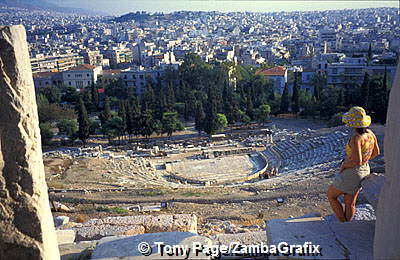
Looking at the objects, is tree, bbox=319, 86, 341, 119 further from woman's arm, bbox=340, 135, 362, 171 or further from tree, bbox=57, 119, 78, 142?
woman's arm, bbox=340, 135, 362, 171

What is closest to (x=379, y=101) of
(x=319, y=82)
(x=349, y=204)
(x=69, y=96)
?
(x=319, y=82)

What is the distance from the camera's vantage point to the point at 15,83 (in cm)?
334

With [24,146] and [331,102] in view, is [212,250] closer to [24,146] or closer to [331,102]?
[24,146]

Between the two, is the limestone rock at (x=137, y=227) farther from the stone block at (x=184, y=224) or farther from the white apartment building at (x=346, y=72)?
the white apartment building at (x=346, y=72)

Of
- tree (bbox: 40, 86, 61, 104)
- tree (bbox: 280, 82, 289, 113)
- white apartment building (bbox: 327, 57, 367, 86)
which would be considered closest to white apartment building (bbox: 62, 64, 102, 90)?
tree (bbox: 40, 86, 61, 104)

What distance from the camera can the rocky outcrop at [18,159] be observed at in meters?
3.30

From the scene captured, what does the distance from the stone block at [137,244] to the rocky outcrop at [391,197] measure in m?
1.74

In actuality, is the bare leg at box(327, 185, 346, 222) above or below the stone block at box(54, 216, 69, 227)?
above

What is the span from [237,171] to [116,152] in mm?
7914

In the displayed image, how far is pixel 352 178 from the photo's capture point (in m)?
4.52

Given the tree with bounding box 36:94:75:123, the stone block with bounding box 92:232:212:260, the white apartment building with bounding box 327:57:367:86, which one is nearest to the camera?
the stone block with bounding box 92:232:212:260

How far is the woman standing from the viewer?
4422 millimetres

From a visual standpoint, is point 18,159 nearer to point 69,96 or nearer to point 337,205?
point 337,205

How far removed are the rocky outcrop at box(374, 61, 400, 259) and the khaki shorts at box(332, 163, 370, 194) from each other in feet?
3.34
